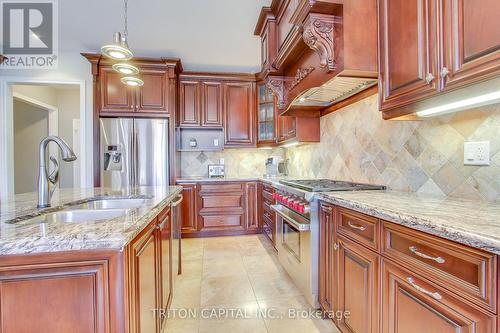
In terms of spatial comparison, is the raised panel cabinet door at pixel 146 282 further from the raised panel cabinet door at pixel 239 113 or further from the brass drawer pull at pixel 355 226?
the raised panel cabinet door at pixel 239 113

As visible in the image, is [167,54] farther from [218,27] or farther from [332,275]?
[332,275]

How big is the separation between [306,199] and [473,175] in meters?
0.98

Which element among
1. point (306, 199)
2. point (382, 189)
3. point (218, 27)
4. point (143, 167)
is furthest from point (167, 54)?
point (382, 189)

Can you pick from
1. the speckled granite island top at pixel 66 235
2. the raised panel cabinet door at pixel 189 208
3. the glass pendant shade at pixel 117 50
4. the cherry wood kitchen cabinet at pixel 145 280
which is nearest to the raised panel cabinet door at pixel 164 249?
the cherry wood kitchen cabinet at pixel 145 280

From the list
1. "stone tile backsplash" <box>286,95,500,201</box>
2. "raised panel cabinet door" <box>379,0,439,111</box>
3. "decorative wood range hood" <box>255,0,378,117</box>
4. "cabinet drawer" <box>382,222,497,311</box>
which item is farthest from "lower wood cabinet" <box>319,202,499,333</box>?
"decorative wood range hood" <box>255,0,378,117</box>

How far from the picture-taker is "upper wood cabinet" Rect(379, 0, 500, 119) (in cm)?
96

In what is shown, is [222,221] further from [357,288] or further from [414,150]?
[414,150]

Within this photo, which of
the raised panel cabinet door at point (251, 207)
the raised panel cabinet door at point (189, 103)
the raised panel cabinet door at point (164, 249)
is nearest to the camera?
the raised panel cabinet door at point (164, 249)

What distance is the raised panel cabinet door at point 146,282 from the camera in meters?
1.00

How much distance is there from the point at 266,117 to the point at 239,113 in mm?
462

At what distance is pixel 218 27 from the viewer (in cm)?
291

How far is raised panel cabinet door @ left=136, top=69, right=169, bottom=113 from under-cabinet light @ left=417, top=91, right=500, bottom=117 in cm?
330

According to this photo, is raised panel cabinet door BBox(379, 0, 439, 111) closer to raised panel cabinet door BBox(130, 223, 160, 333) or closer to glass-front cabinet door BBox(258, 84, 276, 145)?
raised panel cabinet door BBox(130, 223, 160, 333)

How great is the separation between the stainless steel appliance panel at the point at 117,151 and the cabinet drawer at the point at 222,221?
4.07 feet
